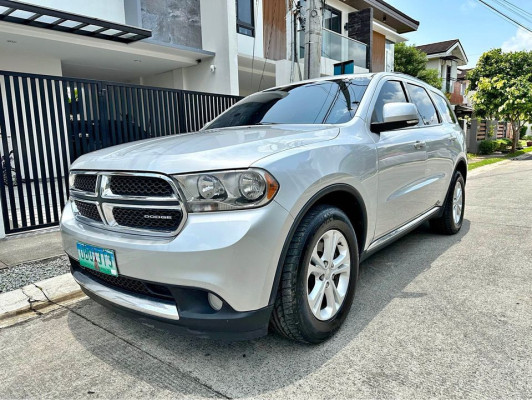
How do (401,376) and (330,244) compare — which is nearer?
(401,376)

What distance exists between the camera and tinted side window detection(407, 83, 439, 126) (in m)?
3.90

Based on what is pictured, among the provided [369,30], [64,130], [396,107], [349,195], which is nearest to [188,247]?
[349,195]

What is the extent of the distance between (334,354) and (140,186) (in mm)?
1466

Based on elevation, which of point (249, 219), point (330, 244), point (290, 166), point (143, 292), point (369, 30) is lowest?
point (143, 292)

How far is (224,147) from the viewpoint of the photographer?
84.3 inches

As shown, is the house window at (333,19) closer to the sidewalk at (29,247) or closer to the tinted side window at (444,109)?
the tinted side window at (444,109)

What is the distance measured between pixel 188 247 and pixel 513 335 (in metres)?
2.10

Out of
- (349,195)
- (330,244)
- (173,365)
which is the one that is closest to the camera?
(173,365)

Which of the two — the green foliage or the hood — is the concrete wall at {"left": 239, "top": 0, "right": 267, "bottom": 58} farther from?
the green foliage

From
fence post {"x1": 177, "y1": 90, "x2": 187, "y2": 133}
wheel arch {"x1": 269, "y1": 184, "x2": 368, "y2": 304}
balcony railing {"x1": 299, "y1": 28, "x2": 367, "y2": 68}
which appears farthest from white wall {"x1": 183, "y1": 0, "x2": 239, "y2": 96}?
wheel arch {"x1": 269, "y1": 184, "x2": 368, "y2": 304}

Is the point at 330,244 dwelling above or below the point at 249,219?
below

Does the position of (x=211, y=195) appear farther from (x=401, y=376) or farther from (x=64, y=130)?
(x=64, y=130)

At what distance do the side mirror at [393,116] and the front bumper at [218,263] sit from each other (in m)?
1.33

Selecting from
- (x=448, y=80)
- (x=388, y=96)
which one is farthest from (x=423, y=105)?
(x=448, y=80)
